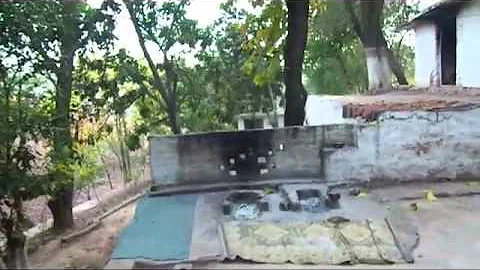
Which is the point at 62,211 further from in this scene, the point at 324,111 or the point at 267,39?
the point at 324,111

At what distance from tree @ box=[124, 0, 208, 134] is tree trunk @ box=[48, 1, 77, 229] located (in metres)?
3.10

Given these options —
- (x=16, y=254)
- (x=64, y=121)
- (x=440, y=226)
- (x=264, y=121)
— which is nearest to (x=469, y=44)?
(x=440, y=226)

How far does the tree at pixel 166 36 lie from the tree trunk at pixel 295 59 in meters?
3.93

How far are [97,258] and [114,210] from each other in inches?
131

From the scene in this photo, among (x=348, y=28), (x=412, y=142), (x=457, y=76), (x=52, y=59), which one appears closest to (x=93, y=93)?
(x=52, y=59)

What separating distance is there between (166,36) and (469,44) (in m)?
6.43

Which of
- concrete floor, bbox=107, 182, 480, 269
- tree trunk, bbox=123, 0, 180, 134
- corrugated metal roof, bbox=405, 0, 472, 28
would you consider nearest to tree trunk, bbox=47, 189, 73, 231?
concrete floor, bbox=107, 182, 480, 269

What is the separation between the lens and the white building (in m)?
10.9

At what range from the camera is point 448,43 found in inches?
528

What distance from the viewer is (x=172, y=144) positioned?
312 inches

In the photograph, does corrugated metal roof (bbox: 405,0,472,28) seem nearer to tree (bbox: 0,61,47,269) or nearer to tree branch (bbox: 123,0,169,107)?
tree branch (bbox: 123,0,169,107)

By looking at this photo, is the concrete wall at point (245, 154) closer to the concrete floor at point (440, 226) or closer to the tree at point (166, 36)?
the concrete floor at point (440, 226)

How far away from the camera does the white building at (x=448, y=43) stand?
1089cm

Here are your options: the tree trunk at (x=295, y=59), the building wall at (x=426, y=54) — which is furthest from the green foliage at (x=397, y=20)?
the tree trunk at (x=295, y=59)
